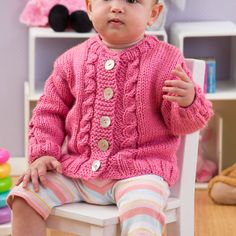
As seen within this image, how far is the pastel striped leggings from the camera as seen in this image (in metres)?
1.62

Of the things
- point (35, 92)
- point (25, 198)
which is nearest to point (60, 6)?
point (35, 92)

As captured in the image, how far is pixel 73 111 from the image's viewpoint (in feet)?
5.97

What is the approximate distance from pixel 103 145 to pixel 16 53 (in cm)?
136

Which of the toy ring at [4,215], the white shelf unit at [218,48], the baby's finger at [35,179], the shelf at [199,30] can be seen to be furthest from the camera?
the white shelf unit at [218,48]

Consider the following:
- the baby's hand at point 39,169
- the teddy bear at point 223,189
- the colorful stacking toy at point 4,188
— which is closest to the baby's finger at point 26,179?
the baby's hand at point 39,169

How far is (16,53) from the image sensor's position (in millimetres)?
3033

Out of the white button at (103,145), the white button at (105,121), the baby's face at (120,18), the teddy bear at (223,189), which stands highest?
the baby's face at (120,18)

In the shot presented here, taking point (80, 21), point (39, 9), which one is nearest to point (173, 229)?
point (80, 21)

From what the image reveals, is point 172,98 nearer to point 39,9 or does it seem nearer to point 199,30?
point 199,30

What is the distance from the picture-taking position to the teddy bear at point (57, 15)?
9.21 ft

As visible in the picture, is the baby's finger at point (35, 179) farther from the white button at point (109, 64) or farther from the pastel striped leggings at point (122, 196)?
the white button at point (109, 64)

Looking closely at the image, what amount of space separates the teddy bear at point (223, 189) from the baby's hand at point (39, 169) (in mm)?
1085

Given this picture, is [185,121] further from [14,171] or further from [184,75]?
[14,171]

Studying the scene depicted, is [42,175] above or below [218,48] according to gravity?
below
